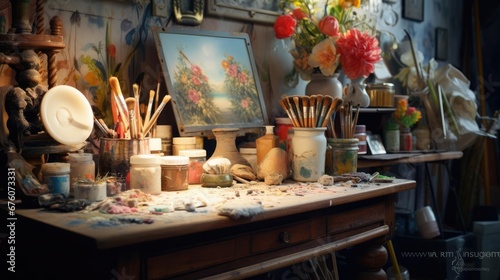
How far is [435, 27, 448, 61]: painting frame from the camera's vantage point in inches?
143

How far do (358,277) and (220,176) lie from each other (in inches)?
25.0

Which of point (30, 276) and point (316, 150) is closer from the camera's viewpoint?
point (30, 276)

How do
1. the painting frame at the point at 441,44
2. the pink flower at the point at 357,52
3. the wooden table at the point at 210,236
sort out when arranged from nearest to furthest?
1. the wooden table at the point at 210,236
2. the pink flower at the point at 357,52
3. the painting frame at the point at 441,44

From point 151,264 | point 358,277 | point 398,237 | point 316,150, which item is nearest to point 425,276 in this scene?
point 398,237

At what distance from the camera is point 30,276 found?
145 centimetres

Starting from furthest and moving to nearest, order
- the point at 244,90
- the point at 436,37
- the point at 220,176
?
the point at 436,37 → the point at 244,90 → the point at 220,176

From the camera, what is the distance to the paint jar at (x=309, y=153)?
1.94 m

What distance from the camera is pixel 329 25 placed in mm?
2365

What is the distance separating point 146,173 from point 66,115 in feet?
1.00

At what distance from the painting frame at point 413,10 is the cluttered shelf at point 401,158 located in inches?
36.2

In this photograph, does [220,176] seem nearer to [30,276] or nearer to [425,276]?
[30,276]

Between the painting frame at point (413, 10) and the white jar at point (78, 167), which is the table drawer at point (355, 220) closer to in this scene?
the white jar at point (78, 167)

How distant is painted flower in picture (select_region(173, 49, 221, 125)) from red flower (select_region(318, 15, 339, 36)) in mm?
614

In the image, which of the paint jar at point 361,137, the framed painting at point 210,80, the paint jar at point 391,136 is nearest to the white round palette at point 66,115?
the framed painting at point 210,80
